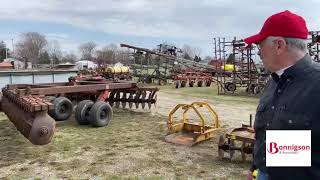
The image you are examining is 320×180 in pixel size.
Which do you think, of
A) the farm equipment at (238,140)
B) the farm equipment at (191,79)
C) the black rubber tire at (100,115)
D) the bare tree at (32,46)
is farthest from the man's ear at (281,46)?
the bare tree at (32,46)

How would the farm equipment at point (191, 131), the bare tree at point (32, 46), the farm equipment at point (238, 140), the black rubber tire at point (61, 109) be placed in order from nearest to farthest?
the farm equipment at point (238, 140), the farm equipment at point (191, 131), the black rubber tire at point (61, 109), the bare tree at point (32, 46)

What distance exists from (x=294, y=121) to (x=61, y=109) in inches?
341

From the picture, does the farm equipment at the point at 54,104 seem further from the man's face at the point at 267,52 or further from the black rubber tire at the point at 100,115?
the man's face at the point at 267,52

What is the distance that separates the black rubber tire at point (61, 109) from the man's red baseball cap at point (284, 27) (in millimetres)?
8319

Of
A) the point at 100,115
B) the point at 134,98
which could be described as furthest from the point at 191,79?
the point at 100,115

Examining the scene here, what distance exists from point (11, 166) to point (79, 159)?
1051mm

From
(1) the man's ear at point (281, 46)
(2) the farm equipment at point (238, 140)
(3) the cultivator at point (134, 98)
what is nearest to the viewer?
(1) the man's ear at point (281, 46)

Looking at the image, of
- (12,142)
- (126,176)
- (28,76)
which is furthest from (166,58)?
(126,176)

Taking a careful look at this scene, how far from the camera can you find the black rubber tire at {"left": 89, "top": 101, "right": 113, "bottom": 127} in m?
9.54

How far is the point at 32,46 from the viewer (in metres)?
83.8

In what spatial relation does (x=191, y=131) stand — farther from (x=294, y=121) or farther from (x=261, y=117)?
(x=294, y=121)

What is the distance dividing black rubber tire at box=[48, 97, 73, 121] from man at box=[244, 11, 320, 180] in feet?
27.1

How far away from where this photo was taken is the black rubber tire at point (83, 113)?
9.77 m

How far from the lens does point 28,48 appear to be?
273 ft
